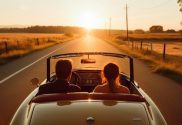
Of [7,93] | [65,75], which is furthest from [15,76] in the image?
[65,75]

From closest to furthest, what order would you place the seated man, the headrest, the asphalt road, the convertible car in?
the convertible car < the headrest < the seated man < the asphalt road

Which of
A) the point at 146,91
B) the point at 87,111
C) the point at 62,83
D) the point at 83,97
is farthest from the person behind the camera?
the point at 146,91

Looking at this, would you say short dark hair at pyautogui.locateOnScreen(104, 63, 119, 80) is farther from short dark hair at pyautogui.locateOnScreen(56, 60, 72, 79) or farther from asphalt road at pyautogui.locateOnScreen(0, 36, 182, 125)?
asphalt road at pyautogui.locateOnScreen(0, 36, 182, 125)

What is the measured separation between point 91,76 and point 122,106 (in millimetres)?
3062

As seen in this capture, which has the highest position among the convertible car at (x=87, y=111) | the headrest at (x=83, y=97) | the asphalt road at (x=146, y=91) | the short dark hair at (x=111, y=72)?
the short dark hair at (x=111, y=72)

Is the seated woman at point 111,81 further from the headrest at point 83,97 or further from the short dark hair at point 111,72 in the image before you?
the headrest at point 83,97

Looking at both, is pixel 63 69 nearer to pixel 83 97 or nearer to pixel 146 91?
pixel 83 97

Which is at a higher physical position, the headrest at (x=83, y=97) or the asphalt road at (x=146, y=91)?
the headrest at (x=83, y=97)

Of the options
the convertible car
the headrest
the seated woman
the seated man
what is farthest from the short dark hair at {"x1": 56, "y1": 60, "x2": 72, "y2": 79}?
the headrest

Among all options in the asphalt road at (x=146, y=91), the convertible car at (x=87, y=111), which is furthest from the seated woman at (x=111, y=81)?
the asphalt road at (x=146, y=91)

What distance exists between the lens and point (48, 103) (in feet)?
14.5

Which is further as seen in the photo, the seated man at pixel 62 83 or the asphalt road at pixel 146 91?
the asphalt road at pixel 146 91

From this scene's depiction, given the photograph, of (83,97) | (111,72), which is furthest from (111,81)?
(83,97)

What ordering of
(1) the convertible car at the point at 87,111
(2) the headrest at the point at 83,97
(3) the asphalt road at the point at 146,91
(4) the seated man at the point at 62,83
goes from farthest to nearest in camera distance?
(3) the asphalt road at the point at 146,91
(4) the seated man at the point at 62,83
(2) the headrest at the point at 83,97
(1) the convertible car at the point at 87,111
